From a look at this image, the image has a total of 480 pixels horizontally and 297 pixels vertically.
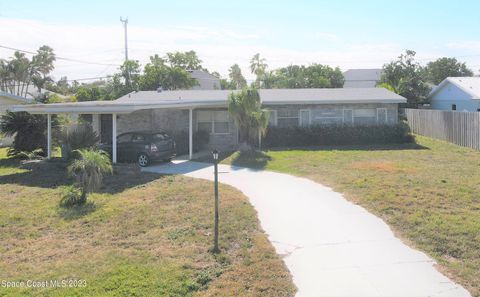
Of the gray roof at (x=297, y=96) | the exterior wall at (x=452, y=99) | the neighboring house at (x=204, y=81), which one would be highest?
the neighboring house at (x=204, y=81)

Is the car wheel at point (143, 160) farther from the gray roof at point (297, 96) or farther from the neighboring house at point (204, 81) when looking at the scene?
the neighboring house at point (204, 81)

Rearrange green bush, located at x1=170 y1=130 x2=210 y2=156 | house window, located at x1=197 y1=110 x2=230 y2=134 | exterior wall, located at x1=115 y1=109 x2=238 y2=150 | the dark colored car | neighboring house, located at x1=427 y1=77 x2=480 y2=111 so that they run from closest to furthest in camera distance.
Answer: the dark colored car < green bush, located at x1=170 y1=130 x2=210 y2=156 < exterior wall, located at x1=115 y1=109 x2=238 y2=150 < house window, located at x1=197 y1=110 x2=230 y2=134 < neighboring house, located at x1=427 y1=77 x2=480 y2=111

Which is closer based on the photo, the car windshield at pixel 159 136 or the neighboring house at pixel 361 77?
the car windshield at pixel 159 136

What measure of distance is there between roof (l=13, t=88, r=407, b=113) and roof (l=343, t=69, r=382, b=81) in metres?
41.7

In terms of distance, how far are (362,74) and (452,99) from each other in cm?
3338

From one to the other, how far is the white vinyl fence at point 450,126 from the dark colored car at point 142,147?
12942 mm

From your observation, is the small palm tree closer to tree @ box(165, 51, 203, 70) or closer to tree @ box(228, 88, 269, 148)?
tree @ box(228, 88, 269, 148)

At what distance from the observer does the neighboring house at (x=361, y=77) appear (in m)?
64.4

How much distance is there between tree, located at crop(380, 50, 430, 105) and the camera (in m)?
38.5

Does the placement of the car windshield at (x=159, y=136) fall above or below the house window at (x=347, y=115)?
below

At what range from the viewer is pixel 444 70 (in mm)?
61250

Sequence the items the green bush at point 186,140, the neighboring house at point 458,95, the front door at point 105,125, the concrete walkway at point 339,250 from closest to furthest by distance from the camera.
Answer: the concrete walkway at point 339,250, the green bush at point 186,140, the front door at point 105,125, the neighboring house at point 458,95

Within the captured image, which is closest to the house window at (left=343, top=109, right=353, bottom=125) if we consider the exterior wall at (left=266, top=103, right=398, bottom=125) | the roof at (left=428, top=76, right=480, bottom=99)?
the exterior wall at (left=266, top=103, right=398, bottom=125)

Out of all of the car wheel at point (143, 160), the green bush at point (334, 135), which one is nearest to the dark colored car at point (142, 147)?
the car wheel at point (143, 160)
